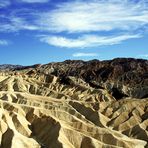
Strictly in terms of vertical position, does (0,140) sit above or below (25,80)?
below

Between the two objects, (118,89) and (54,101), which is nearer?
(54,101)

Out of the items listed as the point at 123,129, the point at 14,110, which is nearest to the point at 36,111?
the point at 14,110

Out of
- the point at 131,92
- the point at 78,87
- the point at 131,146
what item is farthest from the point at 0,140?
the point at 131,92

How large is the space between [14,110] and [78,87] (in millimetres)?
85641

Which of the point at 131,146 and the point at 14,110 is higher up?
the point at 14,110

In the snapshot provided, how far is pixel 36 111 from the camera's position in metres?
92.9

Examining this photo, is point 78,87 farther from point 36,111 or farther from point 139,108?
point 36,111

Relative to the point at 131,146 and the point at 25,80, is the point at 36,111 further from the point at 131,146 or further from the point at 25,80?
the point at 25,80

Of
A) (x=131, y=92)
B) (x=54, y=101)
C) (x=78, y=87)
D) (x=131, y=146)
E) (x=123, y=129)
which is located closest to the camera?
(x=131, y=146)

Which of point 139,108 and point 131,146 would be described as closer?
point 131,146

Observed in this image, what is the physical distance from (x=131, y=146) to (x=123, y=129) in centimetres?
2554

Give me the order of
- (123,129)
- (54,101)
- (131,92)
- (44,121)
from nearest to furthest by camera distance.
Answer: (44,121)
(123,129)
(54,101)
(131,92)

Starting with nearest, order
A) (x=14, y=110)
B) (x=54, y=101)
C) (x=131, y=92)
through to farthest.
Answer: (x=14, y=110) → (x=54, y=101) → (x=131, y=92)

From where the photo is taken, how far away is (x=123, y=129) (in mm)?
103938
